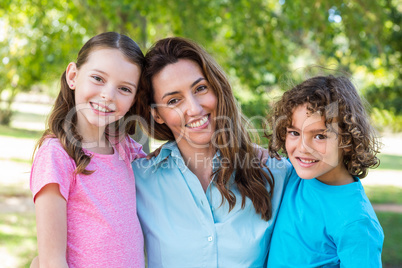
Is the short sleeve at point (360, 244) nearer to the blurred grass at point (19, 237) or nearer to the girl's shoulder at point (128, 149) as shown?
the girl's shoulder at point (128, 149)

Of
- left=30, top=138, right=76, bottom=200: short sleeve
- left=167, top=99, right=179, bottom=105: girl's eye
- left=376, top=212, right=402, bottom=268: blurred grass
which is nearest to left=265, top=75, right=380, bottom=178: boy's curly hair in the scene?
left=167, top=99, right=179, bottom=105: girl's eye

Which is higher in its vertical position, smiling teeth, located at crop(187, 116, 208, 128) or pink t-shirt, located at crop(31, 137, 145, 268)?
smiling teeth, located at crop(187, 116, 208, 128)

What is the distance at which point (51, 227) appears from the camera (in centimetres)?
166

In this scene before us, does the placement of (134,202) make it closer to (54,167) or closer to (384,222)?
(54,167)

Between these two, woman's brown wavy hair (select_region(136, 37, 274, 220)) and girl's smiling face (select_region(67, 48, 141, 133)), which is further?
woman's brown wavy hair (select_region(136, 37, 274, 220))

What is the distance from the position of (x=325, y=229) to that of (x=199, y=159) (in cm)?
76

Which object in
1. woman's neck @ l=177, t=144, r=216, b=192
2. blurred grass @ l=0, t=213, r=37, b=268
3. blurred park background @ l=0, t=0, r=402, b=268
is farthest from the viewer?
blurred grass @ l=0, t=213, r=37, b=268

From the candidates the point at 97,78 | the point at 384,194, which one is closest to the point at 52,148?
the point at 97,78

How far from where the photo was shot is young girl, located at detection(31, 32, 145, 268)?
1.69 metres

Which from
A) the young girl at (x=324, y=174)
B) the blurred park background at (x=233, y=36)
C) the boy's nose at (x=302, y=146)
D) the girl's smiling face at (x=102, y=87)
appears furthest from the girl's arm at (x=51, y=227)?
the blurred park background at (x=233, y=36)

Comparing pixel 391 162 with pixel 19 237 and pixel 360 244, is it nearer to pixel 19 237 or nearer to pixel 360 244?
pixel 19 237

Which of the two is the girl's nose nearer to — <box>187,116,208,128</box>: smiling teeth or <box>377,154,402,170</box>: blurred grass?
<box>187,116,208,128</box>: smiling teeth

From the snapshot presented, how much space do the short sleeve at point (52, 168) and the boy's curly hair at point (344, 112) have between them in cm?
101

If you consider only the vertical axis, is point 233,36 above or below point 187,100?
above
